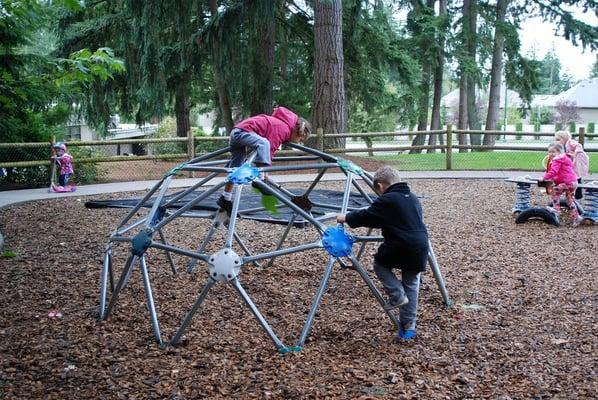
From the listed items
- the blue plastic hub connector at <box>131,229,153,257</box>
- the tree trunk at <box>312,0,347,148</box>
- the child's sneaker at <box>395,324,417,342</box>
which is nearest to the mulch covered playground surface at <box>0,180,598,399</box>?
the child's sneaker at <box>395,324,417,342</box>

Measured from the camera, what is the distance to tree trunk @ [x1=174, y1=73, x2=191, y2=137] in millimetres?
18859

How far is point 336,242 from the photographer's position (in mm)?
4148

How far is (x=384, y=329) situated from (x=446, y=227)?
438 centimetres

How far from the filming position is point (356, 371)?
3.66 m

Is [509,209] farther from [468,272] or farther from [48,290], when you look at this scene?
[48,290]

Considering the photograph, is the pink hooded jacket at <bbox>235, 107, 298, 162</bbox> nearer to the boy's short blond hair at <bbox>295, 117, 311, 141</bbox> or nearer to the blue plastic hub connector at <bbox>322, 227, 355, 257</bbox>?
the boy's short blond hair at <bbox>295, 117, 311, 141</bbox>

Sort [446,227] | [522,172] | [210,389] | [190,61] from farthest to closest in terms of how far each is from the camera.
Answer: [190,61], [522,172], [446,227], [210,389]

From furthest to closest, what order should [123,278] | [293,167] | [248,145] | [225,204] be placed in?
1. [225,204]
2. [248,145]
3. [293,167]
4. [123,278]

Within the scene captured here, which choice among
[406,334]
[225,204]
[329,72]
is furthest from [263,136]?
[329,72]

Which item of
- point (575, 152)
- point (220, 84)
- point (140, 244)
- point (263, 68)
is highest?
point (263, 68)

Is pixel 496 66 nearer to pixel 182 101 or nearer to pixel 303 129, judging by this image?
pixel 182 101

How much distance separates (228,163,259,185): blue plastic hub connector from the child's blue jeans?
1.90ft

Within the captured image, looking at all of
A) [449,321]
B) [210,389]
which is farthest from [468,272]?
[210,389]

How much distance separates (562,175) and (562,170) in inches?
2.8
